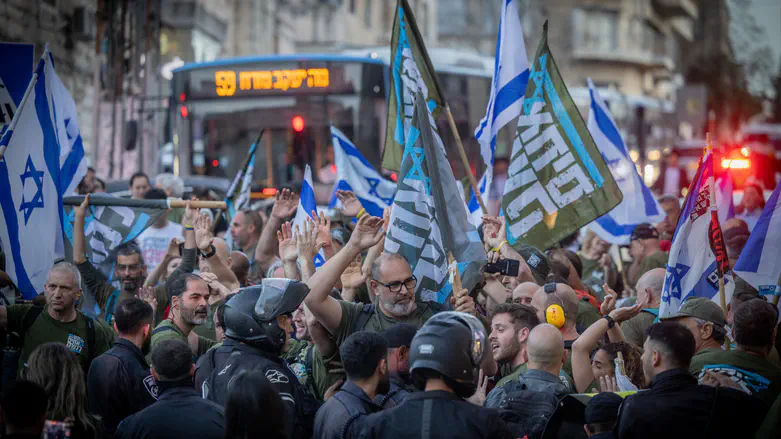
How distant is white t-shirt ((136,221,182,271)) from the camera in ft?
33.6

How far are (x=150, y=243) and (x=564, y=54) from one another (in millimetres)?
47636

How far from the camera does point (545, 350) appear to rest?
525 cm

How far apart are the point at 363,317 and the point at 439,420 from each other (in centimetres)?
170

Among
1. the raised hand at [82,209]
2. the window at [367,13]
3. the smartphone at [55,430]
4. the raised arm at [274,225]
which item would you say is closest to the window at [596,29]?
the window at [367,13]

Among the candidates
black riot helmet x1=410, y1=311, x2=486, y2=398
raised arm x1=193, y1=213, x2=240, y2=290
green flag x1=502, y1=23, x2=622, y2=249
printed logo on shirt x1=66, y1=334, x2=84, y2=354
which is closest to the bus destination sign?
green flag x1=502, y1=23, x2=622, y2=249

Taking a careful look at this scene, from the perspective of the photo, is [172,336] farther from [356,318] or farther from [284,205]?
[284,205]

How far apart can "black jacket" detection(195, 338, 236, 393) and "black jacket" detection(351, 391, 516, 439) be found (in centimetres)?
121

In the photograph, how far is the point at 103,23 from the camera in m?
18.4

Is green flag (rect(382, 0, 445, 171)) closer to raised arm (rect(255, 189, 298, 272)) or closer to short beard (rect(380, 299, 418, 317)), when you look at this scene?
raised arm (rect(255, 189, 298, 272))

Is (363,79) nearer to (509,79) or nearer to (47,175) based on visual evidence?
(509,79)

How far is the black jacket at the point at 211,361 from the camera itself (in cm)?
523

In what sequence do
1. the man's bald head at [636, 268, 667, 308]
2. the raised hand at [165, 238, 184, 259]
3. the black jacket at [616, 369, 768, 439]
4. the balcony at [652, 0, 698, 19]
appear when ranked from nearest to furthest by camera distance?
the black jacket at [616, 369, 768, 439]
the man's bald head at [636, 268, 667, 308]
the raised hand at [165, 238, 184, 259]
the balcony at [652, 0, 698, 19]

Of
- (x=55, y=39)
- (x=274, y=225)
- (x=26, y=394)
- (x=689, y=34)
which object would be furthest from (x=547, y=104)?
(x=689, y=34)

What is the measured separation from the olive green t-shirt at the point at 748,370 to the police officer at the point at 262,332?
2.18m
